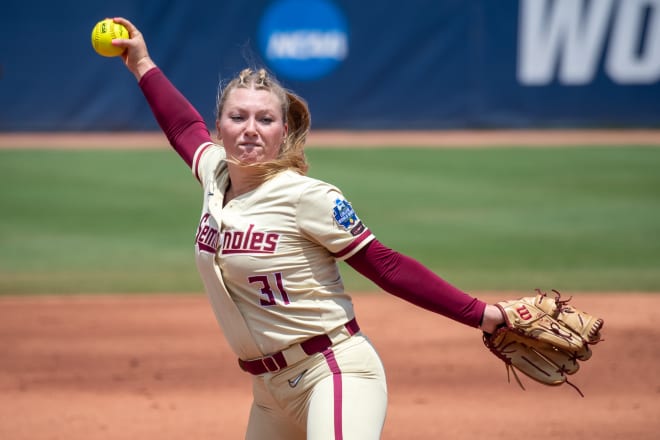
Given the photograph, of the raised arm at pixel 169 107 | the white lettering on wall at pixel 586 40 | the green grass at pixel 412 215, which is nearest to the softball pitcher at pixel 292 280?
the raised arm at pixel 169 107

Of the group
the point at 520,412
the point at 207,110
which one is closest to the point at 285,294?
the point at 520,412

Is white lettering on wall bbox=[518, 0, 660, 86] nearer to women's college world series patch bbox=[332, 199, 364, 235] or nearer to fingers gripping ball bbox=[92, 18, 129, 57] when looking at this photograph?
fingers gripping ball bbox=[92, 18, 129, 57]

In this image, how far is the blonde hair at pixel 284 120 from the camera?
3.16m

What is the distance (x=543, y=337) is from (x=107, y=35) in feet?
6.17

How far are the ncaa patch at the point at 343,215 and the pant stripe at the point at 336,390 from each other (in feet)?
1.33

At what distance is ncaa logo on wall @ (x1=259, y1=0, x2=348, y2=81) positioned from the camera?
16.7m

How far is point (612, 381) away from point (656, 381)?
9.8 inches

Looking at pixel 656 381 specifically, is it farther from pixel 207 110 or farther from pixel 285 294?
pixel 207 110

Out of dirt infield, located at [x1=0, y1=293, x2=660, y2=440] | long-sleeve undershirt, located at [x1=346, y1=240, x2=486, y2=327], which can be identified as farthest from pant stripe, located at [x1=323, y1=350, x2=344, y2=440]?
dirt infield, located at [x1=0, y1=293, x2=660, y2=440]

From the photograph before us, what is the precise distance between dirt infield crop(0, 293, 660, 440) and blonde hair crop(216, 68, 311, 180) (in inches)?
81.8

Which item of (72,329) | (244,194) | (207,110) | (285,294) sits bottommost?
(207,110)

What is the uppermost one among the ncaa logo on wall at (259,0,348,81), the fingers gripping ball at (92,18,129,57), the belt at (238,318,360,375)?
the fingers gripping ball at (92,18,129,57)

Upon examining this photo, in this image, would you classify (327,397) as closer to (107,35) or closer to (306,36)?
(107,35)

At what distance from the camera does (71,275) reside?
8.81m
